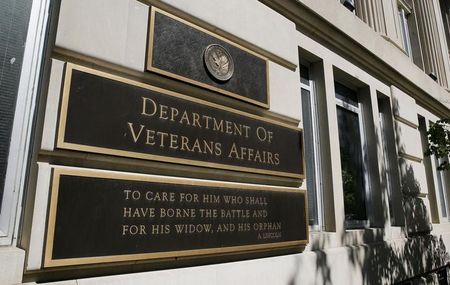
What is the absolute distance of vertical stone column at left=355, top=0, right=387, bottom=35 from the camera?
8.84 m

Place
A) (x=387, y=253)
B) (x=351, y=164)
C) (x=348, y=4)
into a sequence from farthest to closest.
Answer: (x=348, y=4)
(x=351, y=164)
(x=387, y=253)

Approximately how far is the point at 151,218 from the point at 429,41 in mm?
12230

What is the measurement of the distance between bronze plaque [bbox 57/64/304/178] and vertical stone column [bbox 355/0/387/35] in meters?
5.23

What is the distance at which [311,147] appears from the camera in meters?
→ 6.41

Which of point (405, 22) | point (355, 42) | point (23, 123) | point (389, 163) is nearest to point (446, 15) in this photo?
point (405, 22)

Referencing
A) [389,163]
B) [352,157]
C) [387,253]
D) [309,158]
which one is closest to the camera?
[309,158]

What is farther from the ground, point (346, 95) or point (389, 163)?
point (346, 95)

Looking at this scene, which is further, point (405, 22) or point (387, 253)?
point (405, 22)

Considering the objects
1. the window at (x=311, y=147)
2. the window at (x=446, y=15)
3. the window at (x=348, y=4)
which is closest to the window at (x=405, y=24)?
the window at (x=348, y=4)

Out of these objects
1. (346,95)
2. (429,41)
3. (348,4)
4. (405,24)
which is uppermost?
(405,24)

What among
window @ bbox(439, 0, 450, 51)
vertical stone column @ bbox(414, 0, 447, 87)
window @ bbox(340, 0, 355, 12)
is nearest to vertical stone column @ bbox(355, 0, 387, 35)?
window @ bbox(340, 0, 355, 12)

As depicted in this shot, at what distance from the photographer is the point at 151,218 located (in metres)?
3.51

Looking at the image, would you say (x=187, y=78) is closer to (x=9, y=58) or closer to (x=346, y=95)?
(x=9, y=58)

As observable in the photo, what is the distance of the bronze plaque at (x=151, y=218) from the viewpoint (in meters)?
3.03
